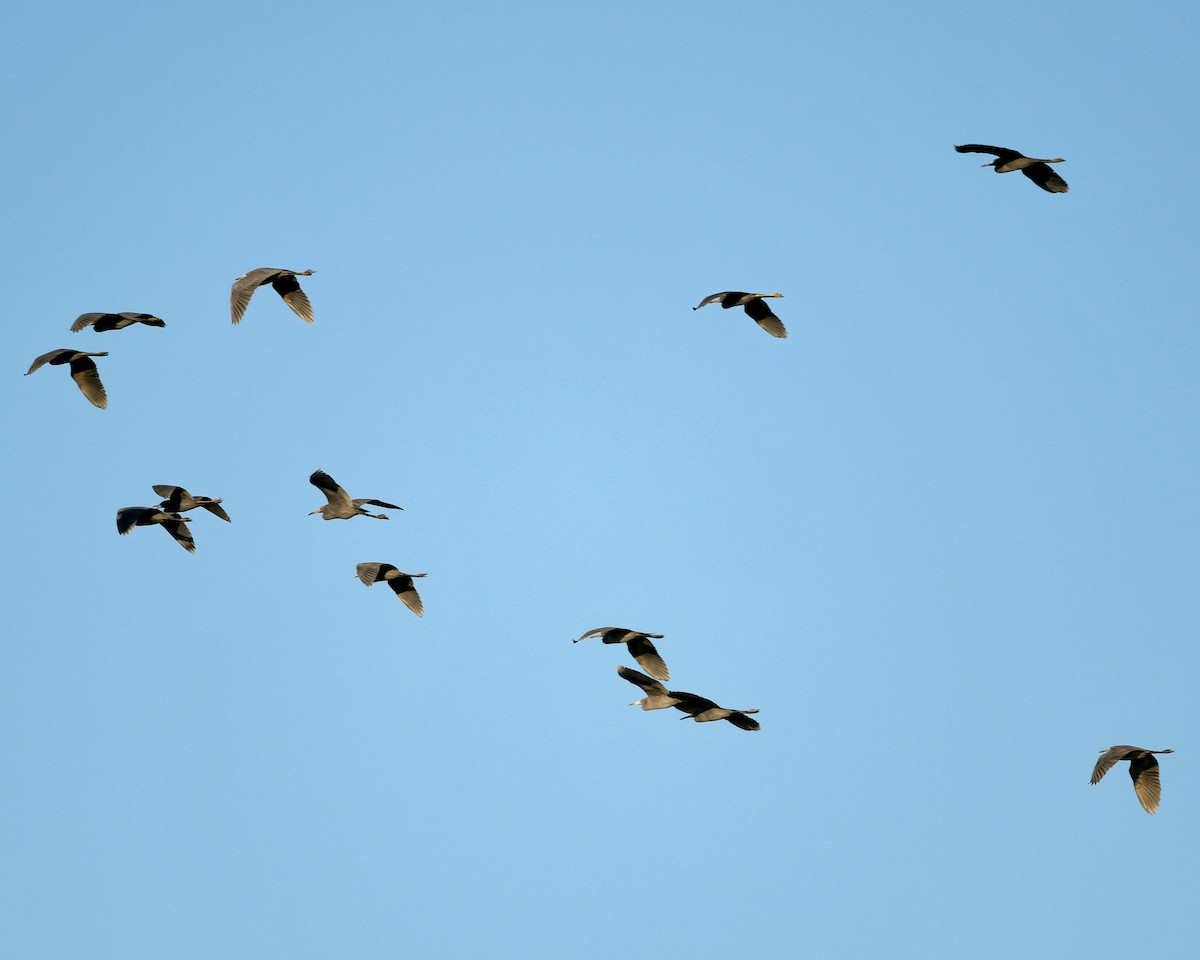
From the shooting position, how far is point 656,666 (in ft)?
146

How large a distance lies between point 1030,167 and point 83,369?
23.1m

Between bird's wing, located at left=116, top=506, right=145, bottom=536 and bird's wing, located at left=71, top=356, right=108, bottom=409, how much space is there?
2.65 m

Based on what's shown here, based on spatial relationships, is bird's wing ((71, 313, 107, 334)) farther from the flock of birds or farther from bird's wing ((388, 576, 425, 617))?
bird's wing ((388, 576, 425, 617))

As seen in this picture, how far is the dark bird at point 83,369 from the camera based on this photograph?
1720 inches

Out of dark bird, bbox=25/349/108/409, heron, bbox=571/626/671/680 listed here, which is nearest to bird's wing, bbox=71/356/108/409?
dark bird, bbox=25/349/108/409

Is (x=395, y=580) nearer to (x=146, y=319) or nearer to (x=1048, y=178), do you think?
(x=146, y=319)

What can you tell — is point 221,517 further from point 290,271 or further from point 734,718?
point 734,718

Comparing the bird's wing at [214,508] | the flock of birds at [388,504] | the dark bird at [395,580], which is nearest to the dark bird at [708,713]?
the flock of birds at [388,504]

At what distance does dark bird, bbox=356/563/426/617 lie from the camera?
45062 millimetres

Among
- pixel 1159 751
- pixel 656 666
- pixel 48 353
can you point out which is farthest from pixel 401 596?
pixel 1159 751

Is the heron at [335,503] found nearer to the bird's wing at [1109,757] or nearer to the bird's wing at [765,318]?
the bird's wing at [765,318]

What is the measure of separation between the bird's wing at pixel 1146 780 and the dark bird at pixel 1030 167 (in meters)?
13.3

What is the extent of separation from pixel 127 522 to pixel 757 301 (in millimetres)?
16183

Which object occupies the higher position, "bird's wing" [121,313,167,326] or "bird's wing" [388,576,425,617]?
"bird's wing" [121,313,167,326]
